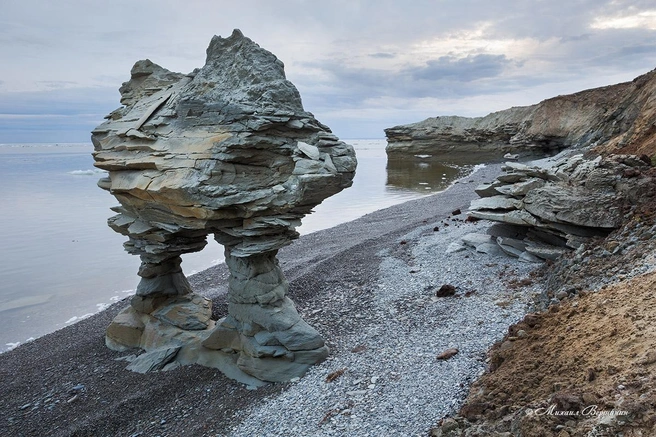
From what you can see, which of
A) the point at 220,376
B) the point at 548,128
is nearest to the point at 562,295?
the point at 220,376

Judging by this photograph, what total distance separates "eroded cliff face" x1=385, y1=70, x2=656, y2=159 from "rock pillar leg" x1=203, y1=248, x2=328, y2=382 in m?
13.9

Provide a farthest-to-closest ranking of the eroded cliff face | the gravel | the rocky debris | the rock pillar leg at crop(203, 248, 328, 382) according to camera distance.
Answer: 1. the eroded cliff face
2. the rock pillar leg at crop(203, 248, 328, 382)
3. the gravel
4. the rocky debris

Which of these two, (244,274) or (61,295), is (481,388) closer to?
(244,274)

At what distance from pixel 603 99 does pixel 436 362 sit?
57001 millimetres

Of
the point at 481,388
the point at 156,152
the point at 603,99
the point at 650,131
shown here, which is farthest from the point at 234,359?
the point at 603,99

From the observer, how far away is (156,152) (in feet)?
34.1

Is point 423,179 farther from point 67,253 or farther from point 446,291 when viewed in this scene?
point 446,291

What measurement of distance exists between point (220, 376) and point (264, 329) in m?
1.54

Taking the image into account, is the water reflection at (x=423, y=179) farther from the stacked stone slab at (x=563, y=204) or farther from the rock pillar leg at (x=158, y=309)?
the rock pillar leg at (x=158, y=309)

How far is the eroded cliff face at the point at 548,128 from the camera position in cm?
3149

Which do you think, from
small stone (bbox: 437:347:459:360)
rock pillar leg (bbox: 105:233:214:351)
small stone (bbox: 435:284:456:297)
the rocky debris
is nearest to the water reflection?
small stone (bbox: 435:284:456:297)

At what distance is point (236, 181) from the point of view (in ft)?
32.1

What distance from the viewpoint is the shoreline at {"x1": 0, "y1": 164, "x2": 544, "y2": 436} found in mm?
8695

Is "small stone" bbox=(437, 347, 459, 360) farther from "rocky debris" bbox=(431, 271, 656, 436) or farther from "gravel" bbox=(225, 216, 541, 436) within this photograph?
"rocky debris" bbox=(431, 271, 656, 436)
